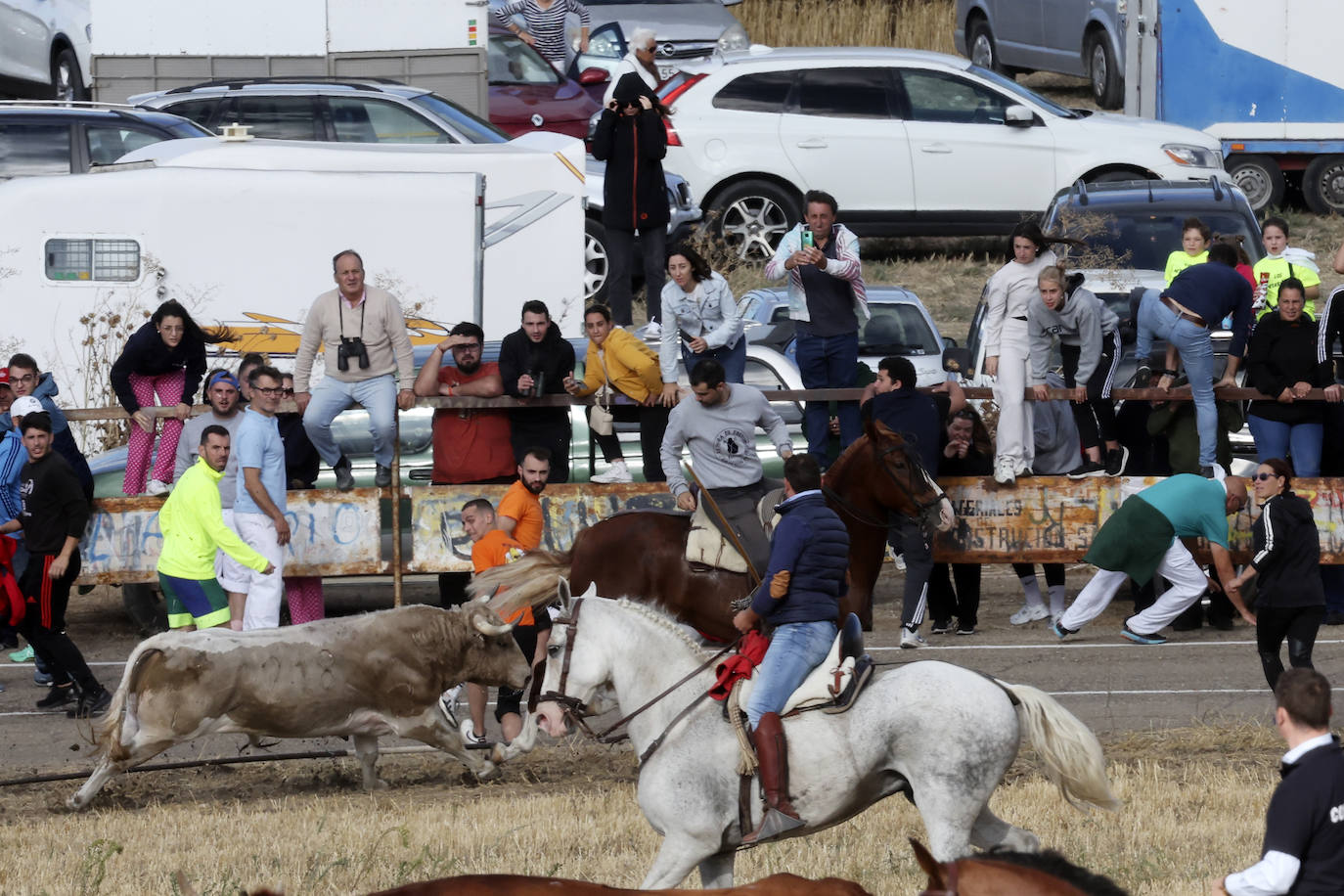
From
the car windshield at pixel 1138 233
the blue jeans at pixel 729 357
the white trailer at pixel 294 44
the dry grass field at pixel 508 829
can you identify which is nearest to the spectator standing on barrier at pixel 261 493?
the dry grass field at pixel 508 829

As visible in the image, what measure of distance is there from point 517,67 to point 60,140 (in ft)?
27.4

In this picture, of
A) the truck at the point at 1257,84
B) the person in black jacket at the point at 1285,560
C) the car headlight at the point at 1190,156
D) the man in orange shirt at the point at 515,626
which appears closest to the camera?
the person in black jacket at the point at 1285,560

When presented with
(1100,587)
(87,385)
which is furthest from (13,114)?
(1100,587)

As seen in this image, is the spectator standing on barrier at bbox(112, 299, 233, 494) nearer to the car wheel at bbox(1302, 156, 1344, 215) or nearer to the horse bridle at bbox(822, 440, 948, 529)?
the horse bridle at bbox(822, 440, 948, 529)

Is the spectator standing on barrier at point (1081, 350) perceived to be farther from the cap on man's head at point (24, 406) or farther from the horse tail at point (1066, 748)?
the cap on man's head at point (24, 406)

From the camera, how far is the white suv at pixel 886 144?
75.0 ft

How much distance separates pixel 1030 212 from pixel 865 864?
49.7 ft

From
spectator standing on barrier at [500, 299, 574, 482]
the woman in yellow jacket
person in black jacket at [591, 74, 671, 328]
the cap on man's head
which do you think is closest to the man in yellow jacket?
the cap on man's head

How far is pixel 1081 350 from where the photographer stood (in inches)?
568

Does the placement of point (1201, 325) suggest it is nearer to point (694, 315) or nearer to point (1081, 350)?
point (1081, 350)

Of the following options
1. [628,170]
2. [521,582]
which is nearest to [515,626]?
[521,582]

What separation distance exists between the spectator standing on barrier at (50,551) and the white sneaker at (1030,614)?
6906mm

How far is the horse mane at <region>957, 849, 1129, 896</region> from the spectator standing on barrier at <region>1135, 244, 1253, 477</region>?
9.40 meters

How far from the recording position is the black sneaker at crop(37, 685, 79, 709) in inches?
531
